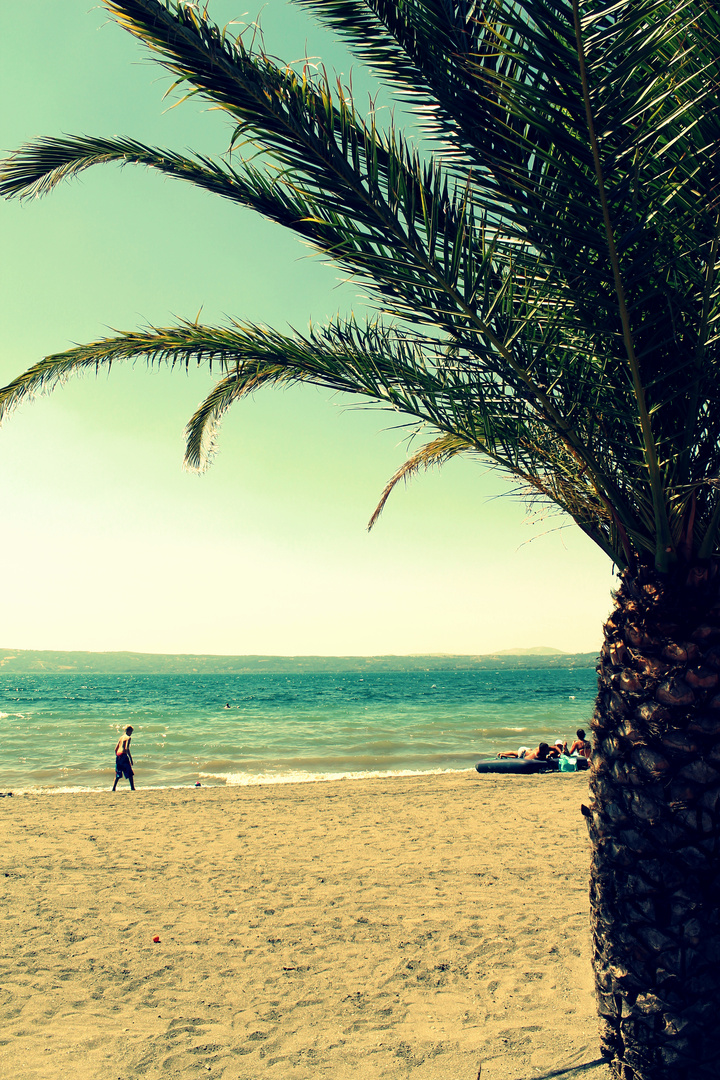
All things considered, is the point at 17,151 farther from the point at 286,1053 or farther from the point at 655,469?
the point at 286,1053

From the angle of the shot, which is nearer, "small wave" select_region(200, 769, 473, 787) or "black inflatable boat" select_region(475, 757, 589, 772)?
"black inflatable boat" select_region(475, 757, 589, 772)

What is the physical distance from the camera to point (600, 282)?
9.27ft

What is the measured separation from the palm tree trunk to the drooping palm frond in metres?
0.37

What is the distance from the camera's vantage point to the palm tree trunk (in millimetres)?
2904

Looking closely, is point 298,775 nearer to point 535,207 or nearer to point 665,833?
point 665,833

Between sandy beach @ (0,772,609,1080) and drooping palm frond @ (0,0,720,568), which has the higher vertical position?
drooping palm frond @ (0,0,720,568)

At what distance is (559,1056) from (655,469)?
11.4 ft

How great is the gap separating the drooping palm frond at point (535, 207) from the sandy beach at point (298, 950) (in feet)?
11.1

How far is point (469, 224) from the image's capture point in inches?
121

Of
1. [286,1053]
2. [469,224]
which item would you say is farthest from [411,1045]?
[469,224]

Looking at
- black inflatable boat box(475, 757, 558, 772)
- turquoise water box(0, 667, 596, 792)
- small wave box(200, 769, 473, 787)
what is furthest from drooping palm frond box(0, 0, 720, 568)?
turquoise water box(0, 667, 596, 792)

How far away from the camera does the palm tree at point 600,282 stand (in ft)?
8.11

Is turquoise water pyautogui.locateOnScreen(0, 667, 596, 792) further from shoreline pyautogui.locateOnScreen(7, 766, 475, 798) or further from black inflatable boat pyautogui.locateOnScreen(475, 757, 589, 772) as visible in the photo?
black inflatable boat pyautogui.locateOnScreen(475, 757, 589, 772)

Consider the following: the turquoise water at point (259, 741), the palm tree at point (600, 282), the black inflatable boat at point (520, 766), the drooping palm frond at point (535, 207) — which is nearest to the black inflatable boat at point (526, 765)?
the black inflatable boat at point (520, 766)
